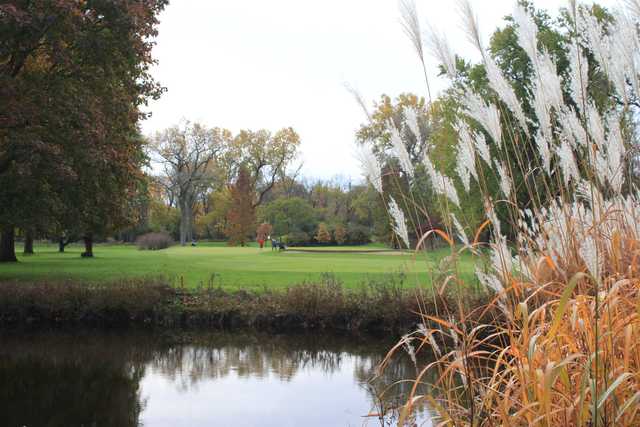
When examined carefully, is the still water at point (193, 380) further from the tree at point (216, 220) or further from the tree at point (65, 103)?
the tree at point (216, 220)

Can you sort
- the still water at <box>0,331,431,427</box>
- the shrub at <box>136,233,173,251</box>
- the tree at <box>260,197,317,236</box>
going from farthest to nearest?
the tree at <box>260,197,317,236</box> < the shrub at <box>136,233,173,251</box> < the still water at <box>0,331,431,427</box>

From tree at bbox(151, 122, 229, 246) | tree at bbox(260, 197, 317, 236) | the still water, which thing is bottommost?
the still water

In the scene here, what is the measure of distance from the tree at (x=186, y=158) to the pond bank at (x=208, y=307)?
40.1m

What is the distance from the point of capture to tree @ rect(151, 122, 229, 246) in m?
55.0

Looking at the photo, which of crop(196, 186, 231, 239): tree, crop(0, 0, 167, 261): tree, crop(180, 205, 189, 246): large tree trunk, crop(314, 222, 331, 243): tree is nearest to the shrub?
crop(180, 205, 189, 246): large tree trunk

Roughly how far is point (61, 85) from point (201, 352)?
8.16 m

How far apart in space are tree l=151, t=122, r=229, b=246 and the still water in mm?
42597

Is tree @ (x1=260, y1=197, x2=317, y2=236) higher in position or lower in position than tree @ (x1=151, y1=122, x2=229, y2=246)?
lower

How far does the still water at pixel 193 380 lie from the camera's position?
777 centimetres

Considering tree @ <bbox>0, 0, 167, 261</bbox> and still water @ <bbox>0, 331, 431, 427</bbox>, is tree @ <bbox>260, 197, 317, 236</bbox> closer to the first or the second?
tree @ <bbox>0, 0, 167, 261</bbox>

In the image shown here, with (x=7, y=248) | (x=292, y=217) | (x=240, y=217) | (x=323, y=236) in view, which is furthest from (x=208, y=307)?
(x=292, y=217)

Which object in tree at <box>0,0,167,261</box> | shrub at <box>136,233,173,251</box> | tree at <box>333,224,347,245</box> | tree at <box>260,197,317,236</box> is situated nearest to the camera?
tree at <box>0,0,167,261</box>

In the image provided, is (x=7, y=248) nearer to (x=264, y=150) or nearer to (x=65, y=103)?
(x=65, y=103)

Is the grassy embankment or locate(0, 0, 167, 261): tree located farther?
locate(0, 0, 167, 261): tree
